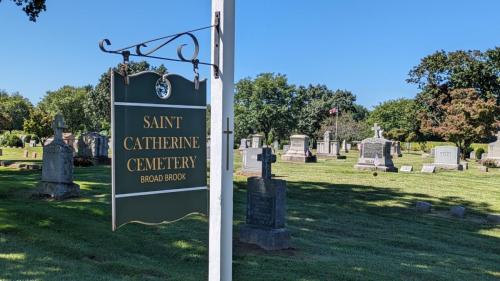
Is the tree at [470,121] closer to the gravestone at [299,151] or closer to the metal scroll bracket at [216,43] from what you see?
the gravestone at [299,151]

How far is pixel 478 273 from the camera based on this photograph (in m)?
6.90

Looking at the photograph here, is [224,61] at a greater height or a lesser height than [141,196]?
greater

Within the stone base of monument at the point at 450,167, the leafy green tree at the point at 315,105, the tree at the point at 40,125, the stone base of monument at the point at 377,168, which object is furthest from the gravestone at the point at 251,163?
the leafy green tree at the point at 315,105

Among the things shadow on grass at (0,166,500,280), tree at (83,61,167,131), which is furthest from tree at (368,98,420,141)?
shadow on grass at (0,166,500,280)

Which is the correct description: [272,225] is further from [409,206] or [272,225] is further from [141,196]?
[409,206]

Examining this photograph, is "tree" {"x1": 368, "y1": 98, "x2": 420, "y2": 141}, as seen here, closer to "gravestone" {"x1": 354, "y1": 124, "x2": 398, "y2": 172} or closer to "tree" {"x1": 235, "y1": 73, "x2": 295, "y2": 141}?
"tree" {"x1": 235, "y1": 73, "x2": 295, "y2": 141}

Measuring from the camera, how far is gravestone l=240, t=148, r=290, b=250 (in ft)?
25.0

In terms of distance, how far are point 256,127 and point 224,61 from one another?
2150 inches

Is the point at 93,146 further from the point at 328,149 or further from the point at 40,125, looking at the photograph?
the point at 40,125

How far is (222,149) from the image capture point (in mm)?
3129

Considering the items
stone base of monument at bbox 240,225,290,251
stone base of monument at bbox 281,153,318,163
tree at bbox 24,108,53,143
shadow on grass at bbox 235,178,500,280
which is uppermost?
tree at bbox 24,108,53,143

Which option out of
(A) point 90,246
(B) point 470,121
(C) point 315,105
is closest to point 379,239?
(A) point 90,246

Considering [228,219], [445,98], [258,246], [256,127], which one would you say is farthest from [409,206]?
[256,127]

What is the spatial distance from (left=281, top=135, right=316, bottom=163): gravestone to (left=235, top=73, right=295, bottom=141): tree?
91.8ft
